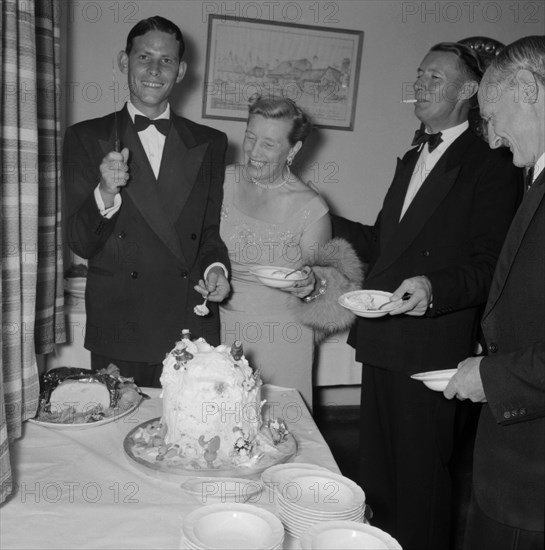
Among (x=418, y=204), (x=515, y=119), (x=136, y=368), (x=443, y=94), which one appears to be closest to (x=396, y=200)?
(x=418, y=204)

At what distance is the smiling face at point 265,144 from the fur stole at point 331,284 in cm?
37

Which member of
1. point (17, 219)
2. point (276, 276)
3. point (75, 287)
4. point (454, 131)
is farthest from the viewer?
point (75, 287)

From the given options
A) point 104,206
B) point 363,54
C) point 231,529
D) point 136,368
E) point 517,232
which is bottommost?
point 136,368

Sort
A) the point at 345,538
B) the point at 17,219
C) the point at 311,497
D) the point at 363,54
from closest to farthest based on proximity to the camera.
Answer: the point at 345,538 < the point at 311,497 < the point at 17,219 < the point at 363,54

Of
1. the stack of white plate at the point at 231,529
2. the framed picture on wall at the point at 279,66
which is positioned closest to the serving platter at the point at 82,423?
the stack of white plate at the point at 231,529

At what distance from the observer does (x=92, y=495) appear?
1.39 metres

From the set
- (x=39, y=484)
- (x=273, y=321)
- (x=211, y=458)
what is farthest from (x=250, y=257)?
(x=39, y=484)

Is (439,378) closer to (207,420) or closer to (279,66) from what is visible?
(207,420)

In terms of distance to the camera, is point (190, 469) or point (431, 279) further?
point (431, 279)

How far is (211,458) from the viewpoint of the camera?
1519 mm

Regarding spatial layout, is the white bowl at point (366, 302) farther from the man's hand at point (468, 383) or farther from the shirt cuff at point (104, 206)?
the shirt cuff at point (104, 206)

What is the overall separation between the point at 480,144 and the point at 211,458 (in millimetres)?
1445

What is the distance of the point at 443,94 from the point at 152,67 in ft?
3.34

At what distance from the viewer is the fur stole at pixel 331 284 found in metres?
2.49
